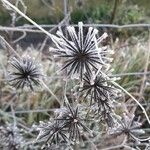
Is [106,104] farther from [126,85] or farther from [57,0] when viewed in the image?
[57,0]

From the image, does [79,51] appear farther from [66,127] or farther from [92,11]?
[92,11]

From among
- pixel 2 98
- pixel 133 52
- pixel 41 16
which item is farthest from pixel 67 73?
pixel 41 16

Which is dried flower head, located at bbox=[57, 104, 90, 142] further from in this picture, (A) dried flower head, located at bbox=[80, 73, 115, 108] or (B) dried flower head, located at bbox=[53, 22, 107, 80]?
(B) dried flower head, located at bbox=[53, 22, 107, 80]

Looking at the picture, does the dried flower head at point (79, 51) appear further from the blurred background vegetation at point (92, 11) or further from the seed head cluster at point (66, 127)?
the blurred background vegetation at point (92, 11)

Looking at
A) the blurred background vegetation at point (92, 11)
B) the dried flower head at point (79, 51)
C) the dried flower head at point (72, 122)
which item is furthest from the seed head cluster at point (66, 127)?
the blurred background vegetation at point (92, 11)

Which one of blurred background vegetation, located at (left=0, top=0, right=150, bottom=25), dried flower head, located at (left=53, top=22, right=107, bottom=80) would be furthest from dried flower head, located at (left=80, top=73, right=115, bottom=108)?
blurred background vegetation, located at (left=0, top=0, right=150, bottom=25)
